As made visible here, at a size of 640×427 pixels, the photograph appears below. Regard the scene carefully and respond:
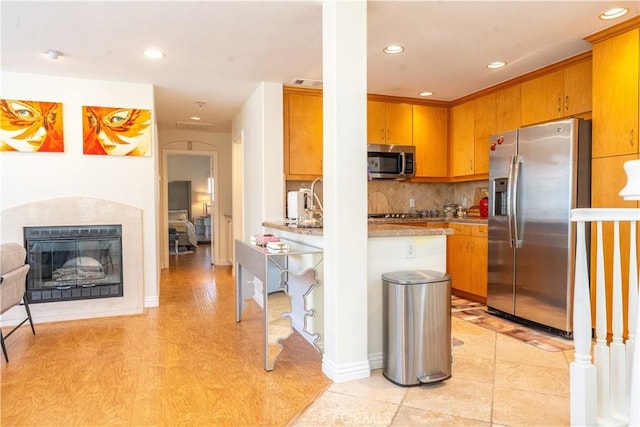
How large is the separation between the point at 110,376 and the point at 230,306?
1.86 meters

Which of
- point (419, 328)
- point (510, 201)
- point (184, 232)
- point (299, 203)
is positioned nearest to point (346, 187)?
point (419, 328)

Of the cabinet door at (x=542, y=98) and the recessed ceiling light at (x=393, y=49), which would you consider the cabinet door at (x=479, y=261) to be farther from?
the recessed ceiling light at (x=393, y=49)

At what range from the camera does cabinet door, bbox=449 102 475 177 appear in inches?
198

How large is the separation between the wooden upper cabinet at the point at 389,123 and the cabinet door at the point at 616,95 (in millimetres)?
2218

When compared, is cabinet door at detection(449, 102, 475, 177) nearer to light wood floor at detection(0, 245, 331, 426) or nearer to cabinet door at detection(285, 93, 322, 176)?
cabinet door at detection(285, 93, 322, 176)

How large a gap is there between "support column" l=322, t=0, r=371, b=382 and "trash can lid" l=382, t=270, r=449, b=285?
7.0 inches

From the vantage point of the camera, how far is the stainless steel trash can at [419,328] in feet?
7.90

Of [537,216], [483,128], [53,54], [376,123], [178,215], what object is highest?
[53,54]

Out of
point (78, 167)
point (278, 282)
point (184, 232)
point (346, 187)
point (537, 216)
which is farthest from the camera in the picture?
point (184, 232)

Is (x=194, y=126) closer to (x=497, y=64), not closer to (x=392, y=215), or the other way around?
(x=392, y=215)

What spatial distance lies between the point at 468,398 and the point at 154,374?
1953mm

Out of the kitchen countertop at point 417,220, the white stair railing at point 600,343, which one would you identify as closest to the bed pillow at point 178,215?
the kitchen countertop at point 417,220

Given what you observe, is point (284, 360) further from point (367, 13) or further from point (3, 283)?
point (367, 13)

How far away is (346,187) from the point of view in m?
2.50
